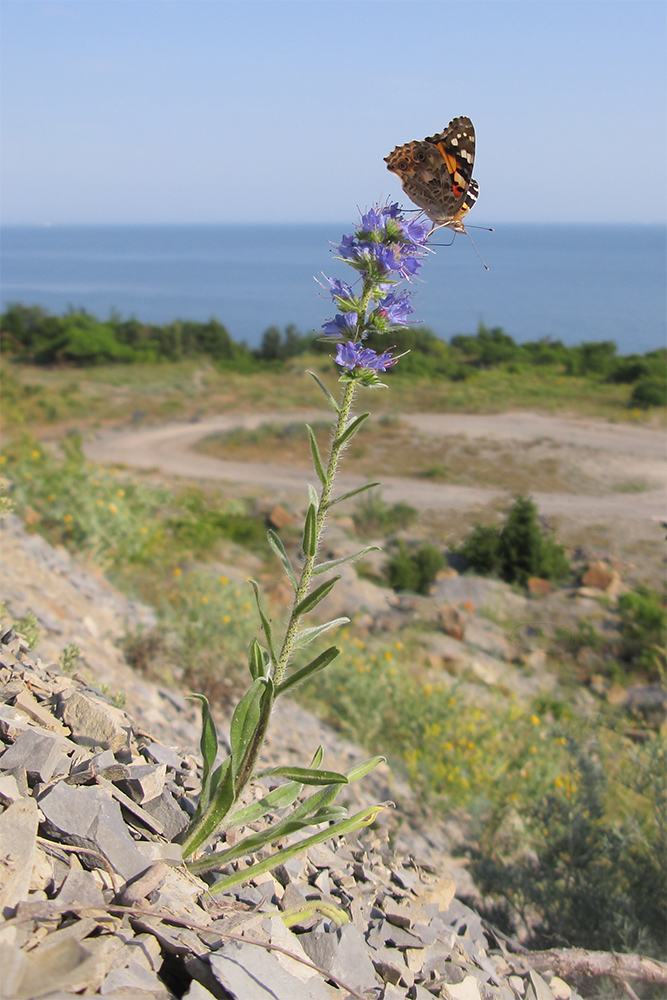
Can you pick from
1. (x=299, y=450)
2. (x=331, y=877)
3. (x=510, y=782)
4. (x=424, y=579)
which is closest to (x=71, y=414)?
(x=299, y=450)

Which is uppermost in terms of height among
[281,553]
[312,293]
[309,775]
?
[312,293]

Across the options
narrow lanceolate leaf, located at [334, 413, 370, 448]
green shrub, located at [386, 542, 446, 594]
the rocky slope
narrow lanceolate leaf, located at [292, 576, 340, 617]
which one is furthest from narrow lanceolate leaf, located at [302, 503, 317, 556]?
green shrub, located at [386, 542, 446, 594]

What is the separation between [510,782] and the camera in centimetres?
573

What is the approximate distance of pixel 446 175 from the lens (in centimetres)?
292

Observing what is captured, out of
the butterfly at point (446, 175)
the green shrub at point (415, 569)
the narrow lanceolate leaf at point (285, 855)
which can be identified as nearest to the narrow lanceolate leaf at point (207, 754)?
the narrow lanceolate leaf at point (285, 855)

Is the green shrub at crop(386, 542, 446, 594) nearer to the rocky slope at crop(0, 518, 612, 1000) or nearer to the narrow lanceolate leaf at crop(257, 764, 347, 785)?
the rocky slope at crop(0, 518, 612, 1000)

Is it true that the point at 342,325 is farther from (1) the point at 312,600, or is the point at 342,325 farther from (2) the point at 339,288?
(1) the point at 312,600

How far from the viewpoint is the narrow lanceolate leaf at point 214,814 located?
2.63m

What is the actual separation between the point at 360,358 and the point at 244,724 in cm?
135

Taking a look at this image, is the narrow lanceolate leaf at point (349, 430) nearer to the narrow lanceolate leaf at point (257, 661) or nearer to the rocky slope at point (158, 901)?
the narrow lanceolate leaf at point (257, 661)

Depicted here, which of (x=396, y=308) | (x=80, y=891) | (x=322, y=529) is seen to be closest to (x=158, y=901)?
(x=80, y=891)

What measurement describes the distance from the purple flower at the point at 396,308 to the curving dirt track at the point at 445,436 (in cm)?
1420

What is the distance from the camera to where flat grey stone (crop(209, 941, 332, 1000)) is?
6.71 feet

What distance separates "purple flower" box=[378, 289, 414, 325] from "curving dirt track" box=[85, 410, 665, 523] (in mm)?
14197
